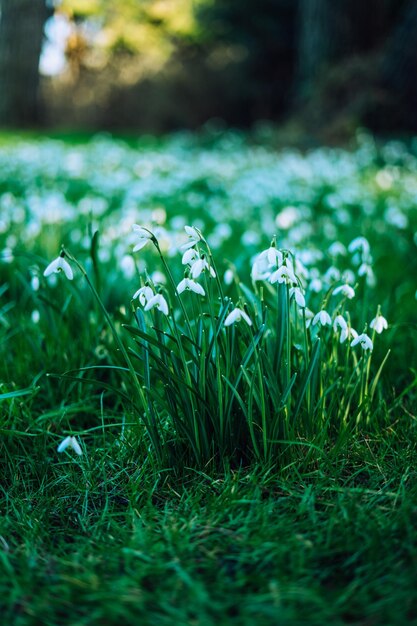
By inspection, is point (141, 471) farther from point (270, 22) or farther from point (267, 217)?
point (270, 22)

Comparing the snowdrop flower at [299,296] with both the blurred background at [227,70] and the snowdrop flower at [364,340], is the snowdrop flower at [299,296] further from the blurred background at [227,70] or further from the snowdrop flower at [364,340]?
the blurred background at [227,70]

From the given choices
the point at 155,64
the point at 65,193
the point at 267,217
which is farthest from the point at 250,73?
the point at 267,217

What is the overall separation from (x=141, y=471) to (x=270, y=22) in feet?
48.5

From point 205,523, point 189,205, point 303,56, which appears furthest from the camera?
point 303,56

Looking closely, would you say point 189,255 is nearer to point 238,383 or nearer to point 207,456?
point 238,383

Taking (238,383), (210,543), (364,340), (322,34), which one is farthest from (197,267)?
(322,34)

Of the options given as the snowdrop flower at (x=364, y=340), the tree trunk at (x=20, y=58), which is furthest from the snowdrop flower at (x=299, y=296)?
the tree trunk at (x=20, y=58)

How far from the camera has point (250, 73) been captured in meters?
16.9

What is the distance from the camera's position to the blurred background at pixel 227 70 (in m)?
10.2

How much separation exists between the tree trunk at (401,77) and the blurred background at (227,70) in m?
0.01

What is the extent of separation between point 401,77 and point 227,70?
8.57 meters

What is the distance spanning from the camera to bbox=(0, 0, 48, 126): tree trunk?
15.9 m

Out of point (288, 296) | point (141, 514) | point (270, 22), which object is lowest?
point (141, 514)

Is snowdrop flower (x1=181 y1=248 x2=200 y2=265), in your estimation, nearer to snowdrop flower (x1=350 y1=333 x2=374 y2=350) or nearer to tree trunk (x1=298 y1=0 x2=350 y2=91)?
snowdrop flower (x1=350 y1=333 x2=374 y2=350)
